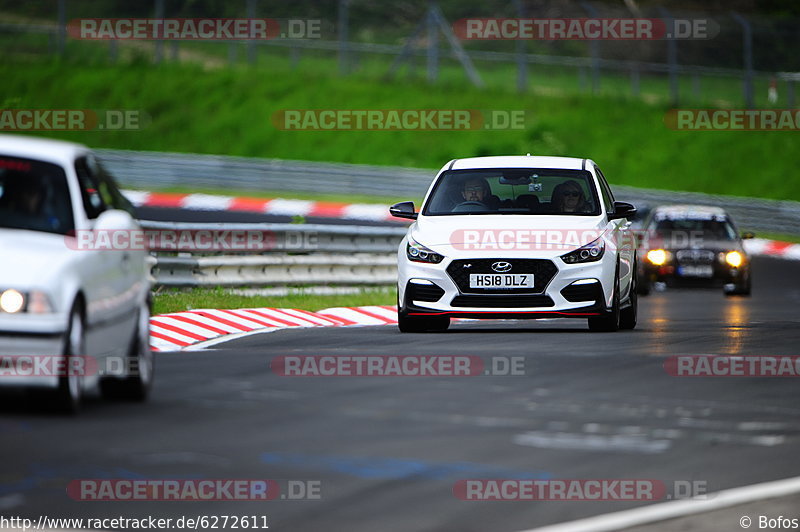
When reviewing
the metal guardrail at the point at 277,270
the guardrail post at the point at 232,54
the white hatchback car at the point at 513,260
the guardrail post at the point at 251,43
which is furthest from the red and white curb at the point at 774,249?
the white hatchback car at the point at 513,260

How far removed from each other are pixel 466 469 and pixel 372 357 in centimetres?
519

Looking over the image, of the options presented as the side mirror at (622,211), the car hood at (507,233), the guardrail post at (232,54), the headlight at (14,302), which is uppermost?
the guardrail post at (232,54)

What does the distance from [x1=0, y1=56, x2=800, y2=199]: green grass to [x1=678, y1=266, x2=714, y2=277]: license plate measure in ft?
75.1

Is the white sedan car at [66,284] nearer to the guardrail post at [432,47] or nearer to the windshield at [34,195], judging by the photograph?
the windshield at [34,195]

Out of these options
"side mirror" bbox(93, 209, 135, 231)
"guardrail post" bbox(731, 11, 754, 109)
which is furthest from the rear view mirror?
"guardrail post" bbox(731, 11, 754, 109)

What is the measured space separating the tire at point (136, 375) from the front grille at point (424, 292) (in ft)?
17.3

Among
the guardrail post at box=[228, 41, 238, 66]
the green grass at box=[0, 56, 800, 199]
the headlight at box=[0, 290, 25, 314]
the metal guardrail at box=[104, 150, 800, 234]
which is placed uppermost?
the guardrail post at box=[228, 41, 238, 66]

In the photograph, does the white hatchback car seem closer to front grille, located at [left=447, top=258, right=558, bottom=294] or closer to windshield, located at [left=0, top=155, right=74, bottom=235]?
front grille, located at [left=447, top=258, right=558, bottom=294]

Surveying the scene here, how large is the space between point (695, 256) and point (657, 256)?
0.58m

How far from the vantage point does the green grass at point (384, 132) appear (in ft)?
165

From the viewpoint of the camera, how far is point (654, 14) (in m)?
52.0

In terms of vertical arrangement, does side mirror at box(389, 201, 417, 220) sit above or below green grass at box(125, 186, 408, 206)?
below

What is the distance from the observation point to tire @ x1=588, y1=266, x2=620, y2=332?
1619 centimetres

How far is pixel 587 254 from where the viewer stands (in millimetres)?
15820
